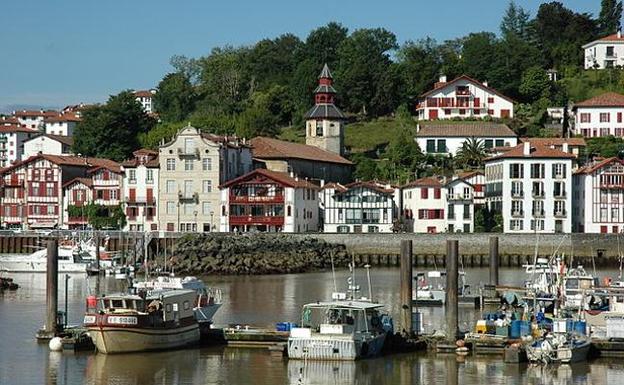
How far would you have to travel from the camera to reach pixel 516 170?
90750 millimetres

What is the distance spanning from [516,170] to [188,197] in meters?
24.5

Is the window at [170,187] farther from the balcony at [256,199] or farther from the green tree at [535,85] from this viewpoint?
the green tree at [535,85]

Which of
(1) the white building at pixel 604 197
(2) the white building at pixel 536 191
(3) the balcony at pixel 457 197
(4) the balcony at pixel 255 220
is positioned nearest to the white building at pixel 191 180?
(4) the balcony at pixel 255 220

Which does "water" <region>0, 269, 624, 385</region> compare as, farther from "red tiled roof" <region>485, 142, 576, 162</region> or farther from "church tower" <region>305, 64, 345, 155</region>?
"church tower" <region>305, 64, 345, 155</region>

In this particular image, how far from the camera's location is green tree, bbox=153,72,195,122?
14625cm

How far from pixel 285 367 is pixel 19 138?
122 metres

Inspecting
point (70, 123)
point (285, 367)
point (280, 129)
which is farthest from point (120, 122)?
point (285, 367)

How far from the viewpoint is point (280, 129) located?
131125mm

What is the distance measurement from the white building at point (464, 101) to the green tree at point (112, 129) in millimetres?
27731

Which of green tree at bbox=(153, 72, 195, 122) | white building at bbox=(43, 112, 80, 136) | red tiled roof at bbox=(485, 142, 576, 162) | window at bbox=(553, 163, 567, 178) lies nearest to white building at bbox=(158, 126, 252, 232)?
red tiled roof at bbox=(485, 142, 576, 162)

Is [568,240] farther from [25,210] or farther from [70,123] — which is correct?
[70,123]

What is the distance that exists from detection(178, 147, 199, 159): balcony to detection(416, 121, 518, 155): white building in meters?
23.7

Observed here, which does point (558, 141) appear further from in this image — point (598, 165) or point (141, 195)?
point (141, 195)

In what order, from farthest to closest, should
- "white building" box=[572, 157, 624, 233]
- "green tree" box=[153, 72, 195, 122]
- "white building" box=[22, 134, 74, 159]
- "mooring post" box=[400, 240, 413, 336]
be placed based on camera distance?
1. "green tree" box=[153, 72, 195, 122]
2. "white building" box=[22, 134, 74, 159]
3. "white building" box=[572, 157, 624, 233]
4. "mooring post" box=[400, 240, 413, 336]
